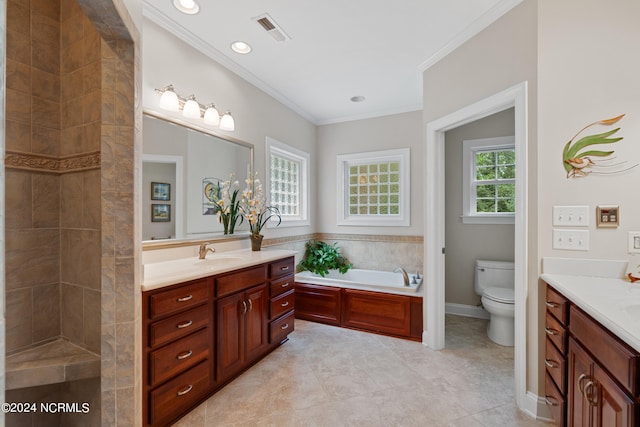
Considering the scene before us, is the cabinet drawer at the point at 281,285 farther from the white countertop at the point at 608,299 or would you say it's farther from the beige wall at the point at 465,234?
the beige wall at the point at 465,234

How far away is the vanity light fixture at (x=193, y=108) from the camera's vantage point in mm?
2008

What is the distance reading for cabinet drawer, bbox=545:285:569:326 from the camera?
4.52 feet

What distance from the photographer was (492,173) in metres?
3.34

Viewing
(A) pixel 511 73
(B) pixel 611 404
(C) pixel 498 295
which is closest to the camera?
(B) pixel 611 404

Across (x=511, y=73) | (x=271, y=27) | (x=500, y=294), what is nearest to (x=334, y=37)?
(x=271, y=27)

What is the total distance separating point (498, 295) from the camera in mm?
2693

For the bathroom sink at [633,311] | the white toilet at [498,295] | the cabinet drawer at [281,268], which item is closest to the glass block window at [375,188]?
the white toilet at [498,295]

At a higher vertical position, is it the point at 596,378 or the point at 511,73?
the point at 511,73

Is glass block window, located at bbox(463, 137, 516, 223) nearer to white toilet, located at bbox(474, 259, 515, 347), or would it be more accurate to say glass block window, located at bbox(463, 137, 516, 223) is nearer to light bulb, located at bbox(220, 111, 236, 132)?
white toilet, located at bbox(474, 259, 515, 347)

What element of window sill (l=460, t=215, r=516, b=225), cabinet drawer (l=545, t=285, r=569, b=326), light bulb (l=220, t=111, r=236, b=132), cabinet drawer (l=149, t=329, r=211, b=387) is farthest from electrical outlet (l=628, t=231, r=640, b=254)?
light bulb (l=220, t=111, r=236, b=132)

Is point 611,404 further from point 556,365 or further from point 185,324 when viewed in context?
point 185,324

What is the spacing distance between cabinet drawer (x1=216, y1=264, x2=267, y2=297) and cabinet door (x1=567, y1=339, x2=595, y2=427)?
190cm

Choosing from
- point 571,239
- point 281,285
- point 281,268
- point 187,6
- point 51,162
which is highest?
point 187,6

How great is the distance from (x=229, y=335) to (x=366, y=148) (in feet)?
9.66
